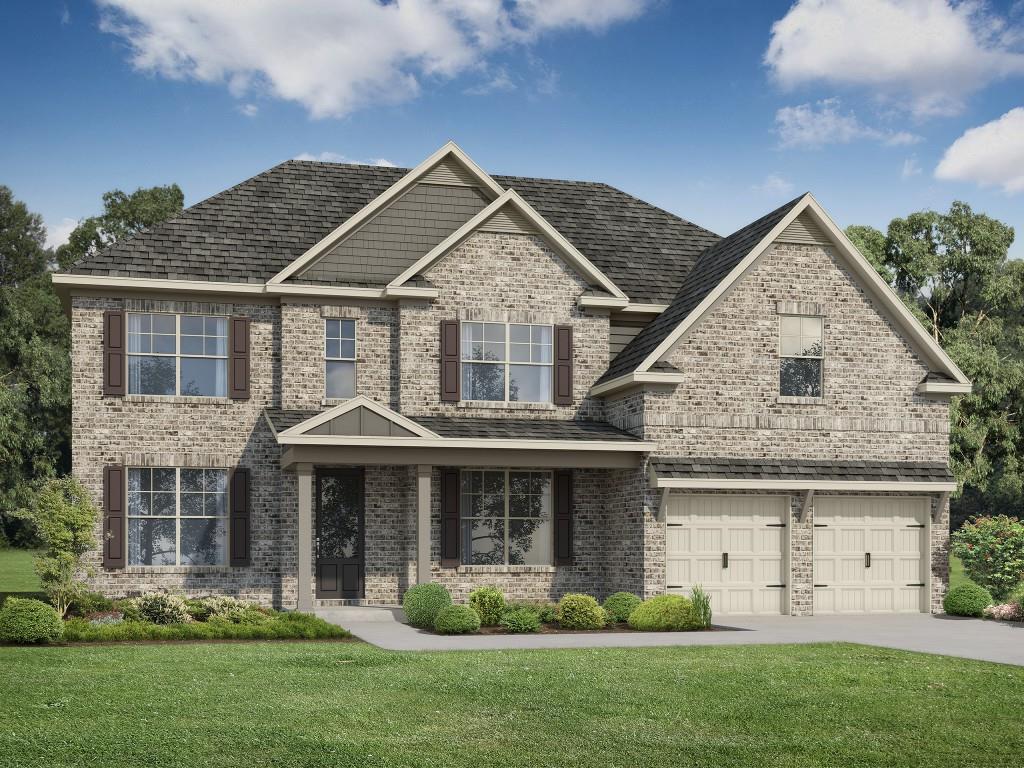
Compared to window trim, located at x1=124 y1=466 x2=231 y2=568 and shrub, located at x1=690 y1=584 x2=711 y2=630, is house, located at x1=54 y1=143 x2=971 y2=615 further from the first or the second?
shrub, located at x1=690 y1=584 x2=711 y2=630

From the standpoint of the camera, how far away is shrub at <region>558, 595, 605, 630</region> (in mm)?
20047

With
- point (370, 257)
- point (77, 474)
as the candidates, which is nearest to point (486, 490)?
point (370, 257)

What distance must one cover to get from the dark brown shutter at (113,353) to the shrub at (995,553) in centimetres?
1695

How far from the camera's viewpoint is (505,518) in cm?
2444

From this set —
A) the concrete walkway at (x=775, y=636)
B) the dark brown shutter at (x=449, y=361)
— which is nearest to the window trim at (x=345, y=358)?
the dark brown shutter at (x=449, y=361)

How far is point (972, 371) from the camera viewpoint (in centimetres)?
4134

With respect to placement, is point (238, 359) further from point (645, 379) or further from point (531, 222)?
point (645, 379)

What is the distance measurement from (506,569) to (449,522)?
1.53 meters

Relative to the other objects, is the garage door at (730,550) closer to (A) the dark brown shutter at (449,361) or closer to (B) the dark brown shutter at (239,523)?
(A) the dark brown shutter at (449,361)

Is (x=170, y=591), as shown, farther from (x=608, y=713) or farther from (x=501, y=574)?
(x=608, y=713)

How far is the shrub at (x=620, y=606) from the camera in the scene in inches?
825

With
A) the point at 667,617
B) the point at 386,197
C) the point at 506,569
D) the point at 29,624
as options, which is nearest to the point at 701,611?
the point at 667,617

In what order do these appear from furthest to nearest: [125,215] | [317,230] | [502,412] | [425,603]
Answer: [125,215] → [317,230] → [502,412] → [425,603]

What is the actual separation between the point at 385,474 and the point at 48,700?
12708mm
